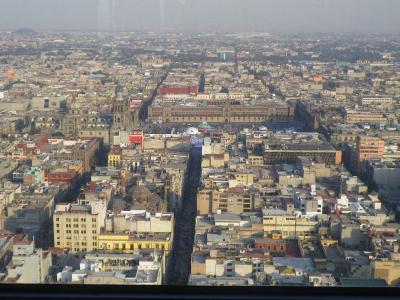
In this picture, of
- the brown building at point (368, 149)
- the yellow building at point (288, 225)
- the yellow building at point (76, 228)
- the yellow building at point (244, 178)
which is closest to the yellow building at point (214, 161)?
the yellow building at point (244, 178)

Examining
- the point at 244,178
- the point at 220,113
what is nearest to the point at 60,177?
the point at 244,178

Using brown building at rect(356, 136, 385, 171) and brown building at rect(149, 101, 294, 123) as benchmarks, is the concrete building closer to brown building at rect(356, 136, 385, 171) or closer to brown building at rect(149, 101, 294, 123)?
brown building at rect(356, 136, 385, 171)

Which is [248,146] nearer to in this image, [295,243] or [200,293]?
[295,243]

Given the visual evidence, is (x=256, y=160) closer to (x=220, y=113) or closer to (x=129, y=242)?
(x=129, y=242)

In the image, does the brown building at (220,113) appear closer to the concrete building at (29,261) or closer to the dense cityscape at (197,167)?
the dense cityscape at (197,167)

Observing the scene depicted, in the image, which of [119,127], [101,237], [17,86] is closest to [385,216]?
[101,237]

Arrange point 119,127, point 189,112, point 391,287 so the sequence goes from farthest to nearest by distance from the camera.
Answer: point 189,112, point 119,127, point 391,287

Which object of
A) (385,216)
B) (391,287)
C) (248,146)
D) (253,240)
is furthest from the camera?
(248,146)

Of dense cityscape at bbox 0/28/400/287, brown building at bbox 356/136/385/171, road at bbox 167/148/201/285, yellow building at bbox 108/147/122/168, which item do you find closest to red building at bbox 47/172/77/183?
dense cityscape at bbox 0/28/400/287
